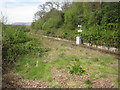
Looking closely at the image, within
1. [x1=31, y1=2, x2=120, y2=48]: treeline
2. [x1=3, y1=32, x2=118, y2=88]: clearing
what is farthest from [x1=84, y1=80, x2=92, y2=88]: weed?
[x1=31, y1=2, x2=120, y2=48]: treeline

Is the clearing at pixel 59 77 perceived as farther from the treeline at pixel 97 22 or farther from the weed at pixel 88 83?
the treeline at pixel 97 22

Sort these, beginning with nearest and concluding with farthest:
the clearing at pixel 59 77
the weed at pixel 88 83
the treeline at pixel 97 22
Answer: the weed at pixel 88 83, the clearing at pixel 59 77, the treeline at pixel 97 22

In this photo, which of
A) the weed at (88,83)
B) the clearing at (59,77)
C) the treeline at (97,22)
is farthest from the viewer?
the treeline at (97,22)

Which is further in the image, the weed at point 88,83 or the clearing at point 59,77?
the clearing at point 59,77

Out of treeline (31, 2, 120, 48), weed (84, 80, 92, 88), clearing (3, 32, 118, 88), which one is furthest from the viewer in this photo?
treeline (31, 2, 120, 48)

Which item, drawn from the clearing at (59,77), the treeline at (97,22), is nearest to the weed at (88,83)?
the clearing at (59,77)

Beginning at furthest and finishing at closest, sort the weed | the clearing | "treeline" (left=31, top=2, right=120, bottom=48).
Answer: "treeline" (left=31, top=2, right=120, bottom=48), the clearing, the weed

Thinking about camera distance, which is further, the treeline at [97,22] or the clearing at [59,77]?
the treeline at [97,22]

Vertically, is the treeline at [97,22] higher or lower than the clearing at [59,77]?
higher

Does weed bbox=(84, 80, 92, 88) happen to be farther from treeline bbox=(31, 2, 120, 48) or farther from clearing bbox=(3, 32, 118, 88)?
treeline bbox=(31, 2, 120, 48)

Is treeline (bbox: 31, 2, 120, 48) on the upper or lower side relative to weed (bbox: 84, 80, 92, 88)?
upper

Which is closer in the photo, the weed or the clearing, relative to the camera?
the weed

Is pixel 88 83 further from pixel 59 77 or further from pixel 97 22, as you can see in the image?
pixel 97 22

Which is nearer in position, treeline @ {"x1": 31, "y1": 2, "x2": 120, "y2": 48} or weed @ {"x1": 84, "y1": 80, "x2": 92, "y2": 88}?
weed @ {"x1": 84, "y1": 80, "x2": 92, "y2": 88}
